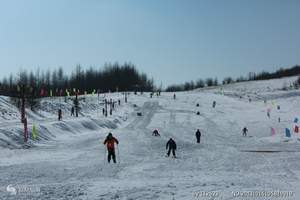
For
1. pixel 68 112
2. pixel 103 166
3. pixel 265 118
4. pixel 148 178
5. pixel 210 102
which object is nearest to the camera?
pixel 148 178

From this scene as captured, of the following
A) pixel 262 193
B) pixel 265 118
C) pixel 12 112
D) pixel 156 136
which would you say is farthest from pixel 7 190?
pixel 265 118

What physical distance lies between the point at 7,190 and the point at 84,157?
551 inches

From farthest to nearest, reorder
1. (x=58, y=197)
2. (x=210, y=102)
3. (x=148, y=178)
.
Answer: (x=210, y=102), (x=148, y=178), (x=58, y=197)

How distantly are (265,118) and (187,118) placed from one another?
14358 mm

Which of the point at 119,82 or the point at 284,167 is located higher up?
the point at 119,82

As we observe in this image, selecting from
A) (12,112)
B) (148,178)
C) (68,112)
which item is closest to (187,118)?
(68,112)

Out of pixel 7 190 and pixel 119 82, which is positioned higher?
pixel 119 82

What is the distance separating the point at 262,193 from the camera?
17.0 m

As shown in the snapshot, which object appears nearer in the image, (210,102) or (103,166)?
(103,166)

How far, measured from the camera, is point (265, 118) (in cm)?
8994

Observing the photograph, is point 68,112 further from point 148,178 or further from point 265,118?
point 148,178

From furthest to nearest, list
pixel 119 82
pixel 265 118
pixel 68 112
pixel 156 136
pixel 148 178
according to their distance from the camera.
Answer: pixel 119 82 → pixel 265 118 → pixel 68 112 → pixel 156 136 → pixel 148 178

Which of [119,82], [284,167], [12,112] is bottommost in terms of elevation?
[284,167]

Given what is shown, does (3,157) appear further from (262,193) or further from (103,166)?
(262,193)
